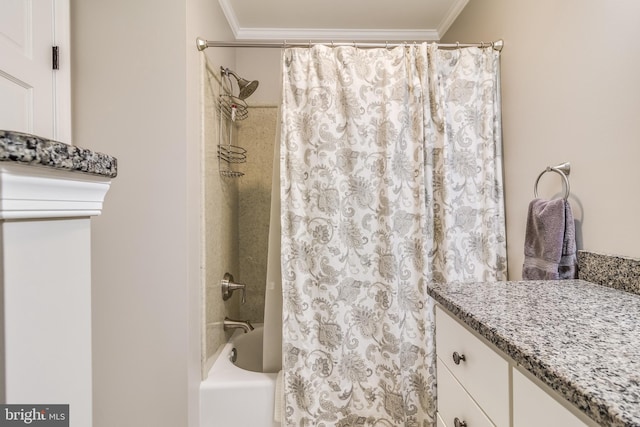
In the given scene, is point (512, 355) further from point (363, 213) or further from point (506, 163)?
point (506, 163)

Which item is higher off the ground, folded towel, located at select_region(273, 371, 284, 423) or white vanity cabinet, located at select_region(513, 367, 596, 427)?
white vanity cabinet, located at select_region(513, 367, 596, 427)

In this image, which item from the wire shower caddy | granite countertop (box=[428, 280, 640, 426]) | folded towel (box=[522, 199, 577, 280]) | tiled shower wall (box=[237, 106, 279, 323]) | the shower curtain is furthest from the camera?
tiled shower wall (box=[237, 106, 279, 323])

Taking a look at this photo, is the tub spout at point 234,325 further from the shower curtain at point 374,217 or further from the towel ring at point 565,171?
the towel ring at point 565,171

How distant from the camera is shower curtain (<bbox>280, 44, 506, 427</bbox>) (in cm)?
154

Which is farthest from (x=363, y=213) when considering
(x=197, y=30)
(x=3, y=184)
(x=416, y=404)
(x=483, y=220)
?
(x=3, y=184)

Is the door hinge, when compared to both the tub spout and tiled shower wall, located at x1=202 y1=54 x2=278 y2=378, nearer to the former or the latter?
tiled shower wall, located at x1=202 y1=54 x2=278 y2=378

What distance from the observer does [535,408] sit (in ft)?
1.86

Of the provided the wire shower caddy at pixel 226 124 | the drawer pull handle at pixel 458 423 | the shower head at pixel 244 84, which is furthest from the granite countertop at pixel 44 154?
the shower head at pixel 244 84

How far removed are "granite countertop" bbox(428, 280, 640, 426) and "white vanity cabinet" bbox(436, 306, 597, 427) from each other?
5 cm

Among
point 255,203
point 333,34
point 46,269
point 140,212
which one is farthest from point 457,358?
point 333,34

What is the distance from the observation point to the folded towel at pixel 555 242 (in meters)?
1.11

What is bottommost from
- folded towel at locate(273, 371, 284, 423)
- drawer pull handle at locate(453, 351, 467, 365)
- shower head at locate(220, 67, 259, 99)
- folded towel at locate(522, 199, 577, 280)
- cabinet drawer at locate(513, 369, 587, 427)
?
folded towel at locate(273, 371, 284, 423)

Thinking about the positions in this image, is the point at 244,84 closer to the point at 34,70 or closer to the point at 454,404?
the point at 34,70

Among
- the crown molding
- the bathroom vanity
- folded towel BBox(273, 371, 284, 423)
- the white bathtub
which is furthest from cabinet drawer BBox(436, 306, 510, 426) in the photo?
the crown molding
